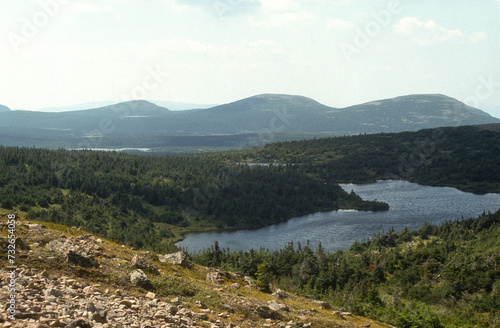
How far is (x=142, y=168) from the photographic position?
187500mm

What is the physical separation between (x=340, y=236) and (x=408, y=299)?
73707 millimetres

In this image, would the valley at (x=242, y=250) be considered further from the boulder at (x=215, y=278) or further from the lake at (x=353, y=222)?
the lake at (x=353, y=222)

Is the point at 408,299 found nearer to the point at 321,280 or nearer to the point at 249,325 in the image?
the point at 321,280

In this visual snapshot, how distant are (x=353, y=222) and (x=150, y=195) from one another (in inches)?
3391

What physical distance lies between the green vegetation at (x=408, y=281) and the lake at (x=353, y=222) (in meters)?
37.5

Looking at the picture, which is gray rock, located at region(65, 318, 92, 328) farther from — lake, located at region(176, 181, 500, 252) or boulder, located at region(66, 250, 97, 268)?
lake, located at region(176, 181, 500, 252)

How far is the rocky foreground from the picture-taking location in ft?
45.0

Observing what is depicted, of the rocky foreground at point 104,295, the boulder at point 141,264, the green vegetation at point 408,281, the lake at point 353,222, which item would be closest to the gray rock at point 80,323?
the rocky foreground at point 104,295

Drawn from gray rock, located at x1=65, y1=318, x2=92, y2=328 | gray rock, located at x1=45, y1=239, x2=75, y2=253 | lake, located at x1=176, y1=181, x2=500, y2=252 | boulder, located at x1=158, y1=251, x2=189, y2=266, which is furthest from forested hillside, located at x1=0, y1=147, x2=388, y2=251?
gray rock, located at x1=65, y1=318, x2=92, y2=328

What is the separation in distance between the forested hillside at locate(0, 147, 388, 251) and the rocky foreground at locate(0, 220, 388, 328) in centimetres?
7705

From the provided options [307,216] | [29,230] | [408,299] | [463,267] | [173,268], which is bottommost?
[307,216]

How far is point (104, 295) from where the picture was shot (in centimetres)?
1706

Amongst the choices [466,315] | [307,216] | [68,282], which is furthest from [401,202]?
[68,282]

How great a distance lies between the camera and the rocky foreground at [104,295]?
13727 millimetres
